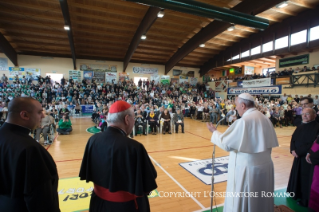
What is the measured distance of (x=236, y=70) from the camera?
24.4 metres

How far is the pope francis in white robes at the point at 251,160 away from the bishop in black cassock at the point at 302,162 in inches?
51.0

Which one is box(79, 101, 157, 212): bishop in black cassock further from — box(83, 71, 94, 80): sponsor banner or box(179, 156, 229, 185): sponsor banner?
box(83, 71, 94, 80): sponsor banner

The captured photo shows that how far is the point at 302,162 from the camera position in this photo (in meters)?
2.81

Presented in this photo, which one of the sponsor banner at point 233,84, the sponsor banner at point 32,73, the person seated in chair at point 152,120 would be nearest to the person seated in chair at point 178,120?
the person seated in chair at point 152,120

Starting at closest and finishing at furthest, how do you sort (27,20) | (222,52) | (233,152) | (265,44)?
(233,152) → (27,20) → (265,44) → (222,52)

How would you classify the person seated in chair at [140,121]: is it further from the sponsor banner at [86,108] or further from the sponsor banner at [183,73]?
the sponsor banner at [183,73]

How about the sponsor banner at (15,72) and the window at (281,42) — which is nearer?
the window at (281,42)

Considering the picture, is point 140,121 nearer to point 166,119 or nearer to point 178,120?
point 166,119

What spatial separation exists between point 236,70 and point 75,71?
21574 millimetres

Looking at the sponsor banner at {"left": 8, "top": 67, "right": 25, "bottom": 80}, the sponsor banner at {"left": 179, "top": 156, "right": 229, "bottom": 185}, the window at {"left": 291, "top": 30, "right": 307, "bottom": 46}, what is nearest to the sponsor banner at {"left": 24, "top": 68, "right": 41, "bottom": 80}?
the sponsor banner at {"left": 8, "top": 67, "right": 25, "bottom": 80}

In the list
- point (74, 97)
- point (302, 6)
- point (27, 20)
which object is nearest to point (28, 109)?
point (74, 97)

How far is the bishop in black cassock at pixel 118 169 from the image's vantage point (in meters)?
1.19

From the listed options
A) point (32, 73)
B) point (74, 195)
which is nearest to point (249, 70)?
point (74, 195)

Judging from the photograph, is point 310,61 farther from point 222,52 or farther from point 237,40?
point 222,52
